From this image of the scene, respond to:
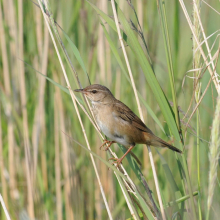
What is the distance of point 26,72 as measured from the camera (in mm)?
3281

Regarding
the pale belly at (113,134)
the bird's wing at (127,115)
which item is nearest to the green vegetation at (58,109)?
the bird's wing at (127,115)

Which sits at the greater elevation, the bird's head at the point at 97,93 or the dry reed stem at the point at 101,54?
the dry reed stem at the point at 101,54

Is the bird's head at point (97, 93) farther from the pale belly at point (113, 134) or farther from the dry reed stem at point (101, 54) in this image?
the dry reed stem at point (101, 54)

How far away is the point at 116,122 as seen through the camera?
2824 millimetres

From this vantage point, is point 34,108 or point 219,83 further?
point 34,108

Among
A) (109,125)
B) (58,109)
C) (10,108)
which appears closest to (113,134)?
(109,125)

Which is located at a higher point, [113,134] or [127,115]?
[127,115]

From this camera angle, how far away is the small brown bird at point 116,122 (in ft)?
8.95

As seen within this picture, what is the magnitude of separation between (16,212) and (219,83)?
6.80ft

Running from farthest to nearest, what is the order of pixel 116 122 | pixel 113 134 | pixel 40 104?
1. pixel 40 104
2. pixel 116 122
3. pixel 113 134

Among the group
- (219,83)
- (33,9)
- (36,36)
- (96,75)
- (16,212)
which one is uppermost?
(33,9)

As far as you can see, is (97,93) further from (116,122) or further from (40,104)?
(40,104)

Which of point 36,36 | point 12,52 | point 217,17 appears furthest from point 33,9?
point 217,17

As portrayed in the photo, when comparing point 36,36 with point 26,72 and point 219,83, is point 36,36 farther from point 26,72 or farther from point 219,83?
point 219,83
